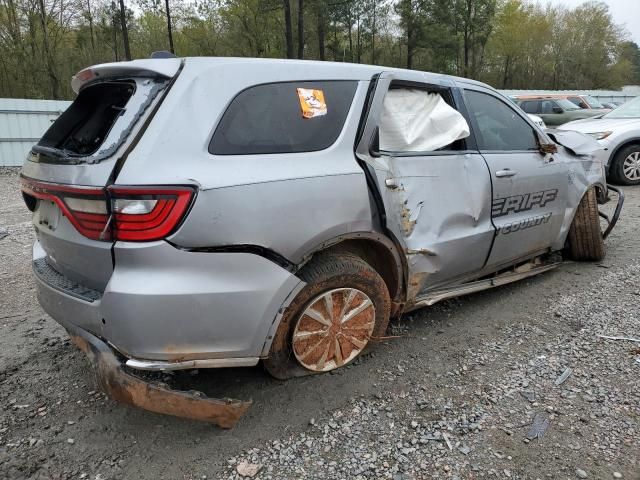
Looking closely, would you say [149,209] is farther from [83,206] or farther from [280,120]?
[280,120]

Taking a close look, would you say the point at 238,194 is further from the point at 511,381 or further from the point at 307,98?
the point at 511,381

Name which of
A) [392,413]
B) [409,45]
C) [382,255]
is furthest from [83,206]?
[409,45]

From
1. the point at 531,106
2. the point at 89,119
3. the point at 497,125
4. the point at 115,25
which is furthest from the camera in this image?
the point at 115,25

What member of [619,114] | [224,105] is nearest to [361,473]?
[224,105]

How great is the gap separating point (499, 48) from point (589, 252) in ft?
151

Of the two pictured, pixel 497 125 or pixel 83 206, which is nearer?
pixel 83 206

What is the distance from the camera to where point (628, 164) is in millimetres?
8180

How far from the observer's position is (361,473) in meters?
2.03

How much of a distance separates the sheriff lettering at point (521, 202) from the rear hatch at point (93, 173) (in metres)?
2.27

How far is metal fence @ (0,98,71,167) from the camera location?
12.3 m

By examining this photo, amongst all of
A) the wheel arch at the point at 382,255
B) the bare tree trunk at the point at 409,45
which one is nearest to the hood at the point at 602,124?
the wheel arch at the point at 382,255

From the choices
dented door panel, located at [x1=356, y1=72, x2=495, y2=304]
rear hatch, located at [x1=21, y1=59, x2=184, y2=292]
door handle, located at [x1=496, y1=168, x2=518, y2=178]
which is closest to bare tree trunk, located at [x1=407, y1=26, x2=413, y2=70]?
door handle, located at [x1=496, y1=168, x2=518, y2=178]

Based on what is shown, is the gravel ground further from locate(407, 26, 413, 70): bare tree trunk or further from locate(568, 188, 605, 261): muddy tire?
locate(407, 26, 413, 70): bare tree trunk

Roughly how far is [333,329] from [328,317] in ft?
0.29
